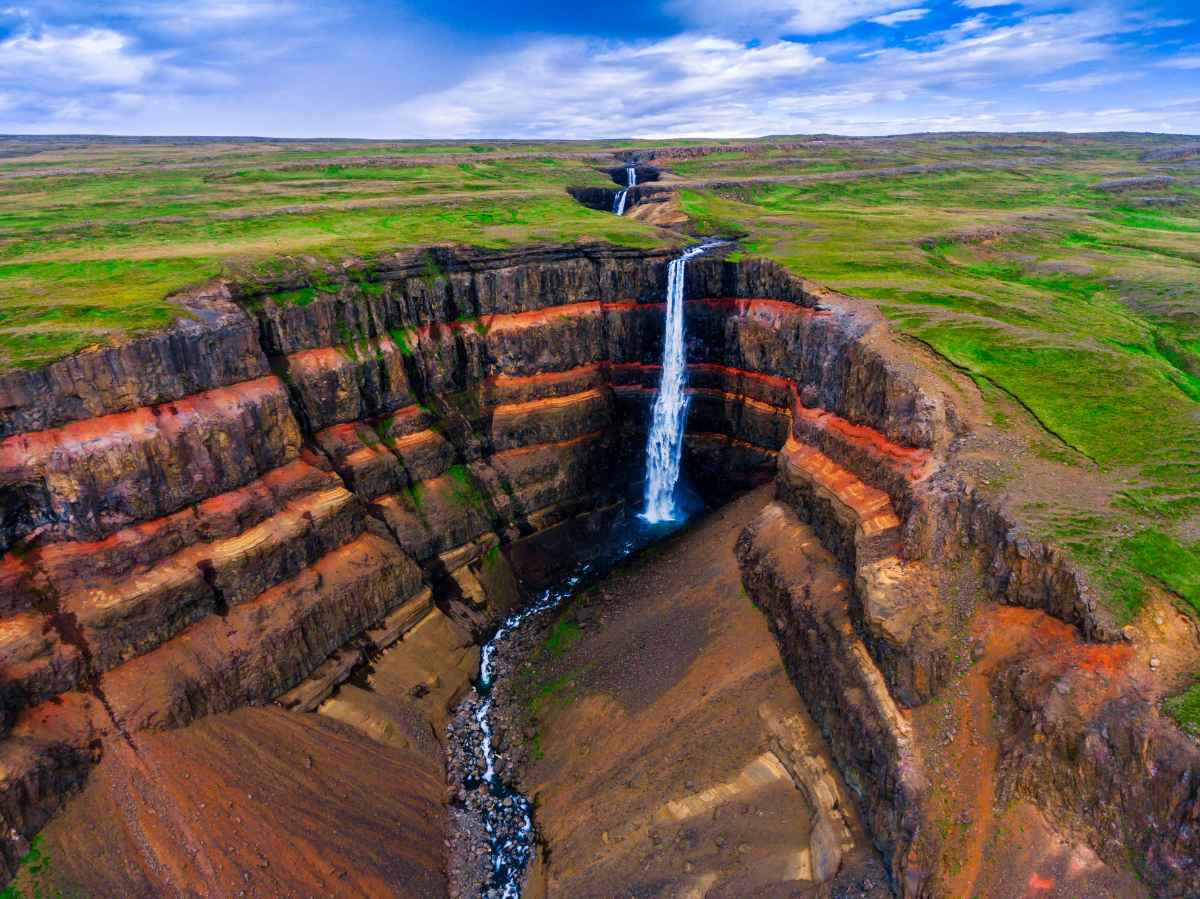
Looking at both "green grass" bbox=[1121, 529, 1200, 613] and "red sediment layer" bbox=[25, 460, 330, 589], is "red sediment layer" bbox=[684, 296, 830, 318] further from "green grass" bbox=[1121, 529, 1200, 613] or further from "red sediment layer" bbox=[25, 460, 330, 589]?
"red sediment layer" bbox=[25, 460, 330, 589]

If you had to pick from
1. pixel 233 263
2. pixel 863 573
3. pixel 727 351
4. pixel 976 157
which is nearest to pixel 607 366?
pixel 727 351

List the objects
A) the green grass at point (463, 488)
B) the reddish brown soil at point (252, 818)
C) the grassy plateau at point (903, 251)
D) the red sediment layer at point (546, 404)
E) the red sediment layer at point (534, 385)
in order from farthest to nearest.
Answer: the red sediment layer at point (534, 385) < the red sediment layer at point (546, 404) < the green grass at point (463, 488) < the grassy plateau at point (903, 251) < the reddish brown soil at point (252, 818)

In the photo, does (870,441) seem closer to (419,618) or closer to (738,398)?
(738,398)

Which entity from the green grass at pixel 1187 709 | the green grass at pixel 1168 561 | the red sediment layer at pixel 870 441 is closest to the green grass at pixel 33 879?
the green grass at pixel 1187 709

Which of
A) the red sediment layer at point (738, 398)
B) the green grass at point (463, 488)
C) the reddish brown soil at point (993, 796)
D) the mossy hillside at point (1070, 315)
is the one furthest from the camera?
the red sediment layer at point (738, 398)

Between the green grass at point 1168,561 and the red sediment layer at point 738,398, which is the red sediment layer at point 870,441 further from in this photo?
the green grass at point 1168,561

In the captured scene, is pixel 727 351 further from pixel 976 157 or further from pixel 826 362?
pixel 976 157
